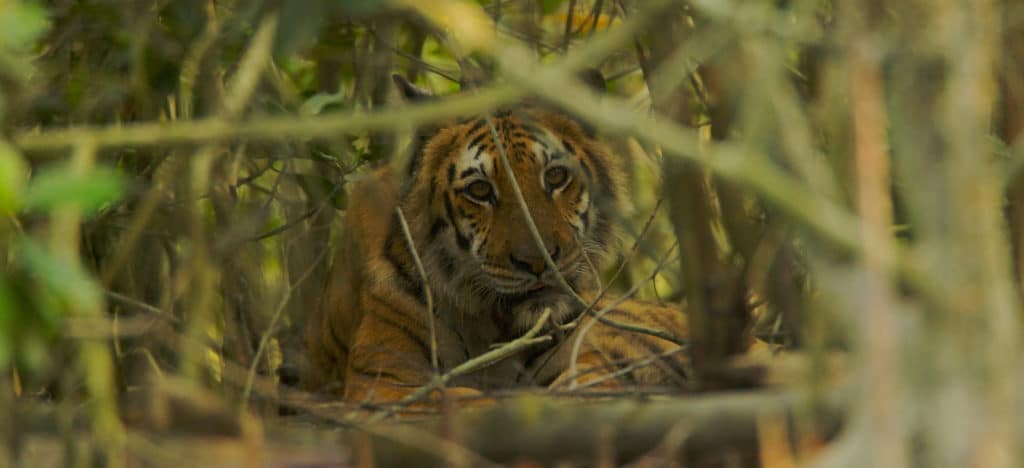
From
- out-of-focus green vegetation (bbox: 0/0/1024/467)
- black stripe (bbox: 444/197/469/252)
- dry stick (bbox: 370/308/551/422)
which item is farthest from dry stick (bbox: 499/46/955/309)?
black stripe (bbox: 444/197/469/252)

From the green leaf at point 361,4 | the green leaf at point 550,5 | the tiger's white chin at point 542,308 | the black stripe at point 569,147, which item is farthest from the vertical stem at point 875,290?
the green leaf at point 550,5

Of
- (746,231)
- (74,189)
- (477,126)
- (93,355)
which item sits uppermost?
(477,126)

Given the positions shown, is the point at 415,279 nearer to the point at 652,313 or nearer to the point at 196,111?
the point at 652,313

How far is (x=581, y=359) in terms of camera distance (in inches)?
179

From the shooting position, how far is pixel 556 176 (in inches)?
176

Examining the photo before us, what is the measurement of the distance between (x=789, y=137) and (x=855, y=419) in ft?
1.44

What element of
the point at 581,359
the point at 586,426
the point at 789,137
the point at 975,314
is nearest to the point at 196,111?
the point at 581,359

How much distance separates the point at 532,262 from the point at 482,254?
1.09 ft

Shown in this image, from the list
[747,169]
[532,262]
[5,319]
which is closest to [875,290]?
[747,169]

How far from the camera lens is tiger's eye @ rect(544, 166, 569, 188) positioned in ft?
14.6

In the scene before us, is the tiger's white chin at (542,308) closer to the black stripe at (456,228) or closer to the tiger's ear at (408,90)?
the black stripe at (456,228)

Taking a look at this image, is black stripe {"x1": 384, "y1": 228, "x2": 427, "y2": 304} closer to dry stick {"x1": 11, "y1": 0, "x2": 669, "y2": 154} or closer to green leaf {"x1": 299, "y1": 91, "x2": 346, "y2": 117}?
green leaf {"x1": 299, "y1": 91, "x2": 346, "y2": 117}

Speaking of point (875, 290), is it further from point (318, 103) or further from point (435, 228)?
point (435, 228)

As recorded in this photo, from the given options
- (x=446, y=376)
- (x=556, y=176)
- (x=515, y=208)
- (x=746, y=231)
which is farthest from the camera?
(x=556, y=176)
